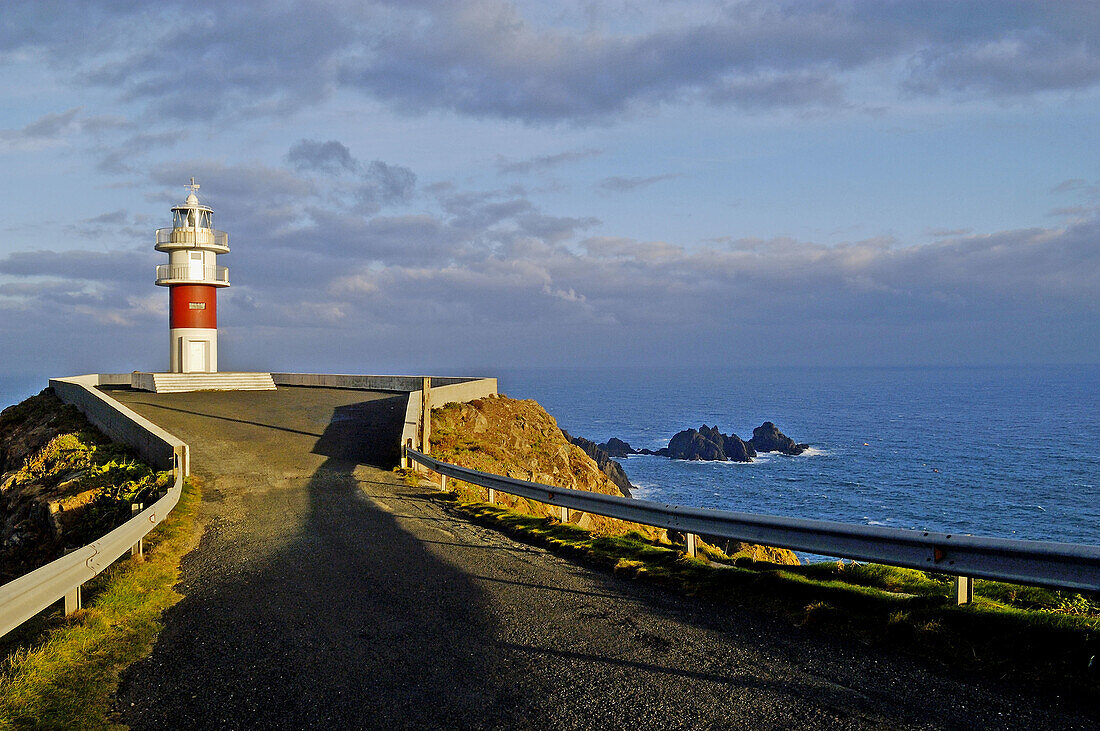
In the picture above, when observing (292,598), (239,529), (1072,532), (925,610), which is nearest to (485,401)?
(239,529)

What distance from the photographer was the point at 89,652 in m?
5.50

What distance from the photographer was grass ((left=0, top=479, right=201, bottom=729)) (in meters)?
4.48

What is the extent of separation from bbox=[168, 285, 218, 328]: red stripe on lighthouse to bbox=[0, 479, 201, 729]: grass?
31918 millimetres

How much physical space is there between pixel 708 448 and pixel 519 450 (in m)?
63.9

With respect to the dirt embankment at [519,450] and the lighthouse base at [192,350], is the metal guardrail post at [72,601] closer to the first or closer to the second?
the dirt embankment at [519,450]

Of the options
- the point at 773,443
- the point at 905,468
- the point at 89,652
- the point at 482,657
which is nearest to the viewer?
the point at 482,657

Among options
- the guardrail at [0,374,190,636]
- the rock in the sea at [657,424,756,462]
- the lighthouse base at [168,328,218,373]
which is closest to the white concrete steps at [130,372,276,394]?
the lighthouse base at [168,328,218,373]

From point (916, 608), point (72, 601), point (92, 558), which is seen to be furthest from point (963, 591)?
point (92, 558)

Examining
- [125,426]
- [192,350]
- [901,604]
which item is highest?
[192,350]

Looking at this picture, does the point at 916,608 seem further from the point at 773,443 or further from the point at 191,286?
the point at 773,443

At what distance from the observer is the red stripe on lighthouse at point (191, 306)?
36.5 meters

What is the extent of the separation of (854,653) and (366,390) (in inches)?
1171

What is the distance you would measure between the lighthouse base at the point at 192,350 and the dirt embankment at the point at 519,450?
62.1 ft

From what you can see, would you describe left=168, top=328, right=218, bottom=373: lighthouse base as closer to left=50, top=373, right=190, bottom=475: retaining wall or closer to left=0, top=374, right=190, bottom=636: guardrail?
left=50, top=373, right=190, bottom=475: retaining wall
